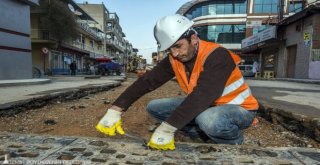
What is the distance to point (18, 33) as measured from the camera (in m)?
11.3

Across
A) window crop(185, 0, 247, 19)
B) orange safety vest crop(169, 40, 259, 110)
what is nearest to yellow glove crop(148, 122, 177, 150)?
orange safety vest crop(169, 40, 259, 110)

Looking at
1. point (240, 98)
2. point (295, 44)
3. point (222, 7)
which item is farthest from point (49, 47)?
point (240, 98)

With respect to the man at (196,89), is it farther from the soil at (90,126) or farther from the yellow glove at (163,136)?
the soil at (90,126)

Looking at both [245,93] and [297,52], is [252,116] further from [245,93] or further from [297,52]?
[297,52]

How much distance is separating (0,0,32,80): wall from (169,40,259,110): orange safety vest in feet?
32.9

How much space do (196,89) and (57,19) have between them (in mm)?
25553

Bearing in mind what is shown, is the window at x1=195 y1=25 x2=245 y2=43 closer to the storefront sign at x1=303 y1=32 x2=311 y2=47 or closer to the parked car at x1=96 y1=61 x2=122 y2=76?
the parked car at x1=96 y1=61 x2=122 y2=76

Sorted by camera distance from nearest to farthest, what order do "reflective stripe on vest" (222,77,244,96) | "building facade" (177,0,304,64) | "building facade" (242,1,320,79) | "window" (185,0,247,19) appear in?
"reflective stripe on vest" (222,77,244,96) → "building facade" (242,1,320,79) → "building facade" (177,0,304,64) → "window" (185,0,247,19)

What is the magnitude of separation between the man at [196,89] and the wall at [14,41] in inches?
387

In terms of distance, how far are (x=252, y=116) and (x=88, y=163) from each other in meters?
1.53

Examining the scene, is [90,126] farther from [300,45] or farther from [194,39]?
[300,45]

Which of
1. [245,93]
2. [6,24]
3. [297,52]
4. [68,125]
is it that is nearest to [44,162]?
[245,93]

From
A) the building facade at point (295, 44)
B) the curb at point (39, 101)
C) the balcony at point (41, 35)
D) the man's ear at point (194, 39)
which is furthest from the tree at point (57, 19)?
the man's ear at point (194, 39)

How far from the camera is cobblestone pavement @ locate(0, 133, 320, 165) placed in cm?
184
